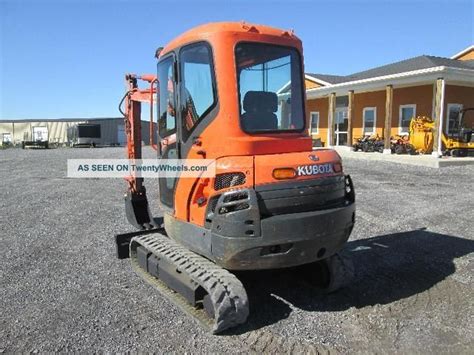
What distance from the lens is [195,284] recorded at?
4.29 meters

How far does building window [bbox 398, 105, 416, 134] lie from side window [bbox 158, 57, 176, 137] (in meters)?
19.6

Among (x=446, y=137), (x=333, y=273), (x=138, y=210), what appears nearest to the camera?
(x=333, y=273)

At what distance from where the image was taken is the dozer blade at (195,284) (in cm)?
398

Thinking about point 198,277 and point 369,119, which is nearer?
point 198,277

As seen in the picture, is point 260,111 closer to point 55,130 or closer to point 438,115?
point 438,115

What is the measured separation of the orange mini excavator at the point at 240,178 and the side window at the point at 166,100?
0.9 inches

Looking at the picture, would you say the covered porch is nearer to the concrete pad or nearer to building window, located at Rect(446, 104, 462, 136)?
building window, located at Rect(446, 104, 462, 136)

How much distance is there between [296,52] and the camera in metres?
4.70

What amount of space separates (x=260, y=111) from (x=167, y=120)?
123 centimetres

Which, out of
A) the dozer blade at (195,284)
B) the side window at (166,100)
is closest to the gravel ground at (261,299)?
the dozer blade at (195,284)

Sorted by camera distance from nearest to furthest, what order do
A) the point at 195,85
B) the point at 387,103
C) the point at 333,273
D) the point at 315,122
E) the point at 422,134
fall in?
the point at 195,85 → the point at 333,273 → the point at 422,134 → the point at 387,103 → the point at 315,122

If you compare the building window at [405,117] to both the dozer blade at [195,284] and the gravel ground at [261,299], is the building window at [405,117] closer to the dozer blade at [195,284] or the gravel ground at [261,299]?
the gravel ground at [261,299]

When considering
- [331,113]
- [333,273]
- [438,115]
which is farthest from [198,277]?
[331,113]

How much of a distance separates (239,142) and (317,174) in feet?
2.73
